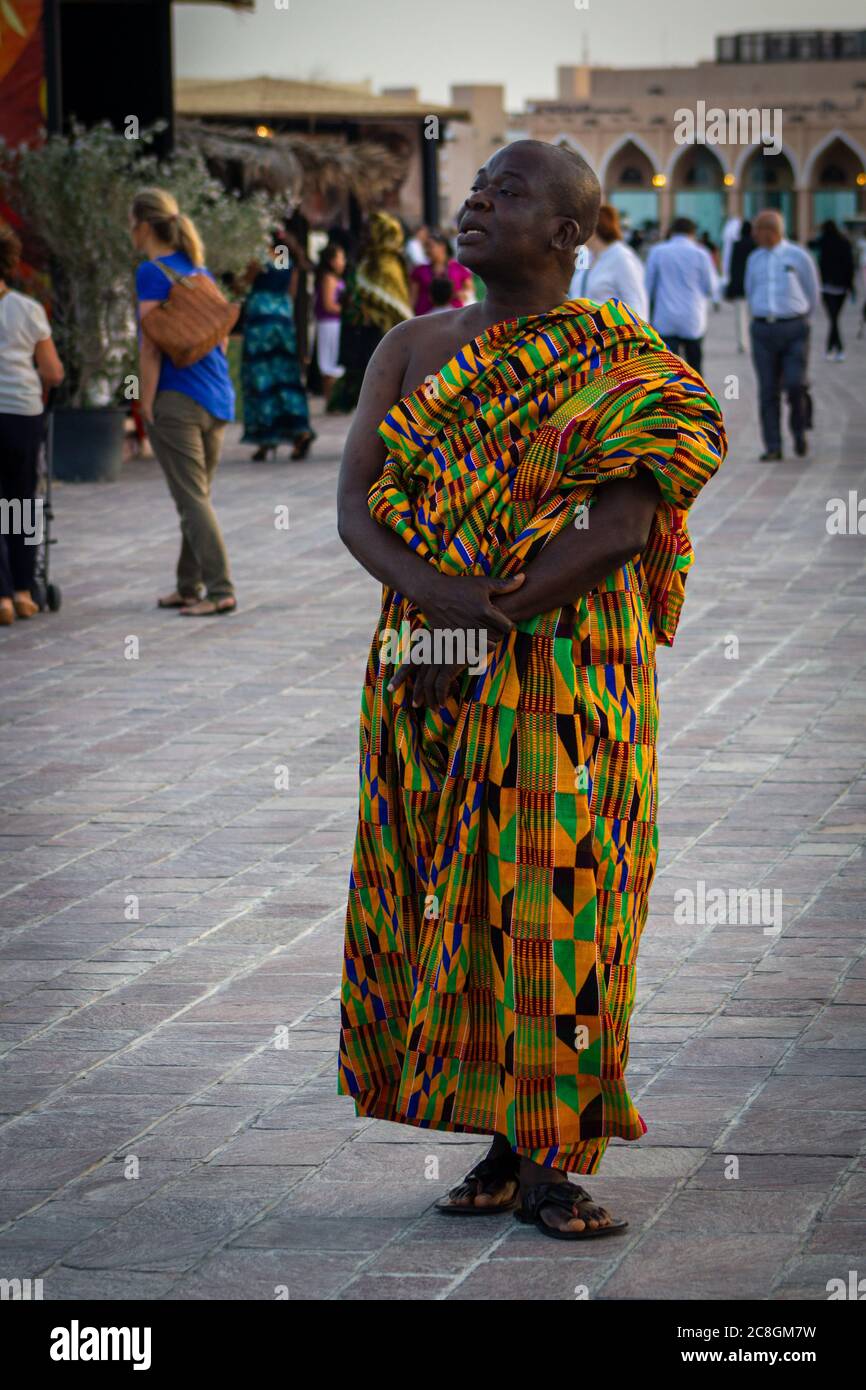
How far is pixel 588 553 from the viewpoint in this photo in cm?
364

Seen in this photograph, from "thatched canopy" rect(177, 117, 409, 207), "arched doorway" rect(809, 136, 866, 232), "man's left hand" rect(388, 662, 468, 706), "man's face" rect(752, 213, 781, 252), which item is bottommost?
"man's left hand" rect(388, 662, 468, 706)

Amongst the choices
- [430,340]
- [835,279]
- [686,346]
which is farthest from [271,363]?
[430,340]

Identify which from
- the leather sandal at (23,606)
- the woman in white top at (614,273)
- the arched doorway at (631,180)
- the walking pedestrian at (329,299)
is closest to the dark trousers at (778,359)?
the woman in white top at (614,273)

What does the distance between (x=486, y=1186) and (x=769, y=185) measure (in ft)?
326

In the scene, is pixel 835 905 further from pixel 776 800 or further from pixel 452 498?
pixel 452 498

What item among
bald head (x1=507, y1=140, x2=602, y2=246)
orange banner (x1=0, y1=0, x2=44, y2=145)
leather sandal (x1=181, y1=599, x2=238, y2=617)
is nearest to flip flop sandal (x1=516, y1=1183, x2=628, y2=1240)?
bald head (x1=507, y1=140, x2=602, y2=246)

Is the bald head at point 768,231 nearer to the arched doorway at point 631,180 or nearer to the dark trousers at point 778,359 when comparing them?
the dark trousers at point 778,359

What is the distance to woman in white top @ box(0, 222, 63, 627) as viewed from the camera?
32.8 ft

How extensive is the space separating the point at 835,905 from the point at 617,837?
7.21 feet

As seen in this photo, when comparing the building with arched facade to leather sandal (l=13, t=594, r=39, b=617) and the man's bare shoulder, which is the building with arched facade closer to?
leather sandal (l=13, t=594, r=39, b=617)

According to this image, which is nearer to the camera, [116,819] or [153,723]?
[116,819]

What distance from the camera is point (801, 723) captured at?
7.98 meters
